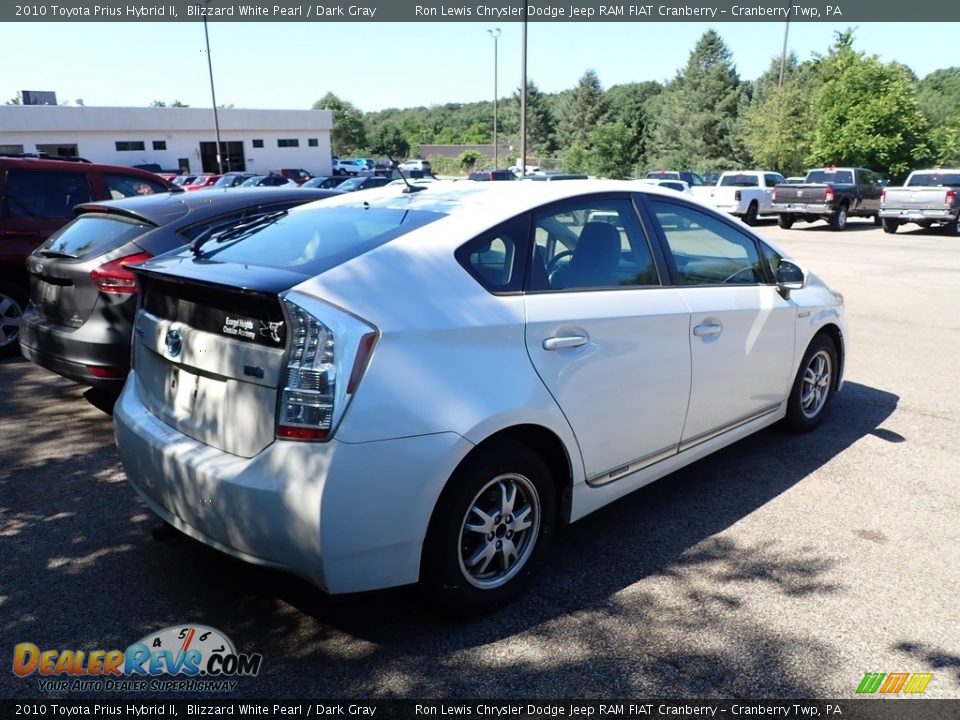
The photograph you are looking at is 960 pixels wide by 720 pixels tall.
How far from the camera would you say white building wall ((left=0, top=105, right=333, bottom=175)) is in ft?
166

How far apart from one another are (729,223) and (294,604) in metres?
3.20

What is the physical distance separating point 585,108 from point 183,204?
8340 centimetres

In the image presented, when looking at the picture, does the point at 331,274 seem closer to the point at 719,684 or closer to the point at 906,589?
the point at 719,684

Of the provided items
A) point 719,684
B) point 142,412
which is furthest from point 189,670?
point 719,684

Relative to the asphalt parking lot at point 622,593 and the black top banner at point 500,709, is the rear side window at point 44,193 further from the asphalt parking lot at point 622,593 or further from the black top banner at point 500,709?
the black top banner at point 500,709

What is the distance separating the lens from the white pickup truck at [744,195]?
25.8 metres

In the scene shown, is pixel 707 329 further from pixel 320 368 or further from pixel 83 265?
pixel 83 265

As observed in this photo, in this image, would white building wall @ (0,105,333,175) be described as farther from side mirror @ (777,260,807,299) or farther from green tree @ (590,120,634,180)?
side mirror @ (777,260,807,299)

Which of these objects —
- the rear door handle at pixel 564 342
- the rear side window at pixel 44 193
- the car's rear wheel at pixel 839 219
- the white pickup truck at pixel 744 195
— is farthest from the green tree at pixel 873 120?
the rear door handle at pixel 564 342

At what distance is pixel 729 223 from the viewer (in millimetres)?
4492

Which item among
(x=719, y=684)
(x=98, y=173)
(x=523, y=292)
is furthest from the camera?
(x=98, y=173)

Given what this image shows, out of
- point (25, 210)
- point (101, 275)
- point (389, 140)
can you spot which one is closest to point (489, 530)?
point (101, 275)

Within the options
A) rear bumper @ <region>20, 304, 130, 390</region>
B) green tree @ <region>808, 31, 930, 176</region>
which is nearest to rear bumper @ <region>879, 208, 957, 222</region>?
green tree @ <region>808, 31, 930, 176</region>

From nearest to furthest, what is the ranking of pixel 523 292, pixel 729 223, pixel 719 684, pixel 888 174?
pixel 719 684 → pixel 523 292 → pixel 729 223 → pixel 888 174
